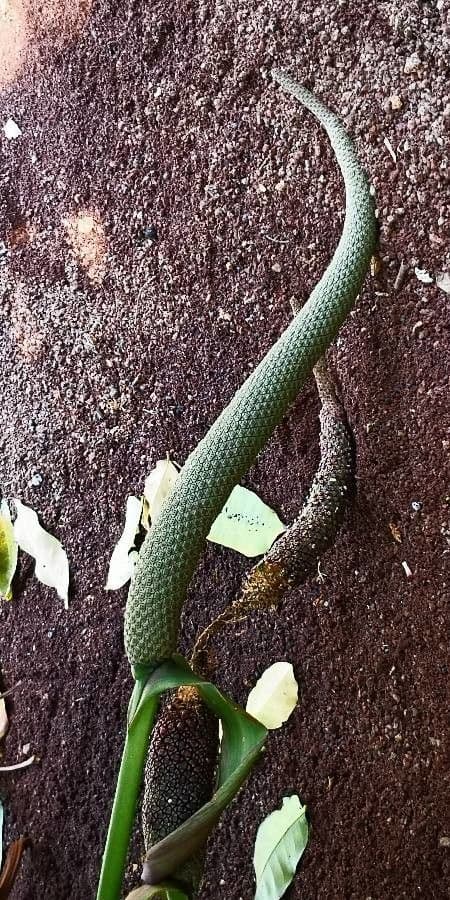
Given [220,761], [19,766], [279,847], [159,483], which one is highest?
[159,483]

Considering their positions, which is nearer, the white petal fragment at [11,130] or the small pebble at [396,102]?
the small pebble at [396,102]

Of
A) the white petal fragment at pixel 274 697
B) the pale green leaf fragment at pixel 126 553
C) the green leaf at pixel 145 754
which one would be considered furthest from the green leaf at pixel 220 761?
the pale green leaf fragment at pixel 126 553

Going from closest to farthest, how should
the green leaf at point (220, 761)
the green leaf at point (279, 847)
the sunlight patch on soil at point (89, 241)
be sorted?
1. the green leaf at point (220, 761)
2. the green leaf at point (279, 847)
3. the sunlight patch on soil at point (89, 241)

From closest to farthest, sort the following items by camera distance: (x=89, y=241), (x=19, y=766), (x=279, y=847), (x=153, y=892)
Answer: (x=153, y=892) < (x=279, y=847) < (x=19, y=766) < (x=89, y=241)

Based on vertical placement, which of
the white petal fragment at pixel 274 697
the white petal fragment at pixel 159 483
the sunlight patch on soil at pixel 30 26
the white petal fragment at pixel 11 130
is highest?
the sunlight patch on soil at pixel 30 26

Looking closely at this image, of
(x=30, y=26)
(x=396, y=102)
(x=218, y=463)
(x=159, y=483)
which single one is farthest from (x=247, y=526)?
(x=30, y=26)

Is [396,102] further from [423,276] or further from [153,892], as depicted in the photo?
[153,892]

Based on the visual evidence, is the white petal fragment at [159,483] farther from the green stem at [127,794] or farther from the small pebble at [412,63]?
the small pebble at [412,63]

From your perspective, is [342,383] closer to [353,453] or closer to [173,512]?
[353,453]
